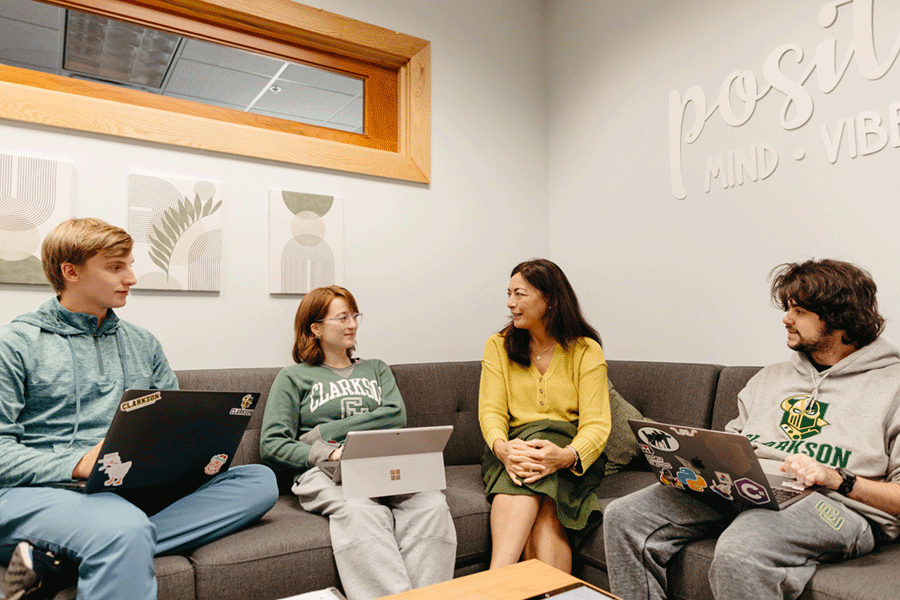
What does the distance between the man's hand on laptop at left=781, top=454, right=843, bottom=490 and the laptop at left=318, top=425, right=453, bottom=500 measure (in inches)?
33.1

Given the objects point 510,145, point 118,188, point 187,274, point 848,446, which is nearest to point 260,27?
point 118,188

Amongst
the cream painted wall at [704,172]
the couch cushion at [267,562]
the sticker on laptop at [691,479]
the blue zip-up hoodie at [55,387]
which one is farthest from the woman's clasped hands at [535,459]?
the blue zip-up hoodie at [55,387]

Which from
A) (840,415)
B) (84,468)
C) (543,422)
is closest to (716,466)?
(840,415)

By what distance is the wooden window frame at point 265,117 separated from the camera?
213 cm

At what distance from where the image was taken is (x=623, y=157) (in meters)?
2.87

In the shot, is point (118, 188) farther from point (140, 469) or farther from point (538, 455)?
point (538, 455)

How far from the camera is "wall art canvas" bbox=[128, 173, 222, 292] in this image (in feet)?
7.26

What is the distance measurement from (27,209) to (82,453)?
39.6 inches

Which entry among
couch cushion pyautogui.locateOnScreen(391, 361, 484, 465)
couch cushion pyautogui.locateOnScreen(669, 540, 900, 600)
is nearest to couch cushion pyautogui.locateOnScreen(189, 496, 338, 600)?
couch cushion pyautogui.locateOnScreen(391, 361, 484, 465)

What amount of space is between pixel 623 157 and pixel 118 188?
2.15 metres

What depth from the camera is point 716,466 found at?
142 cm

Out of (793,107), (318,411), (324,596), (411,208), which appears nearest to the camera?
(324,596)

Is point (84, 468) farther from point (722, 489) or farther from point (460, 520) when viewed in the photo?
point (722, 489)

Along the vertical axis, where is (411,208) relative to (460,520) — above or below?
above
